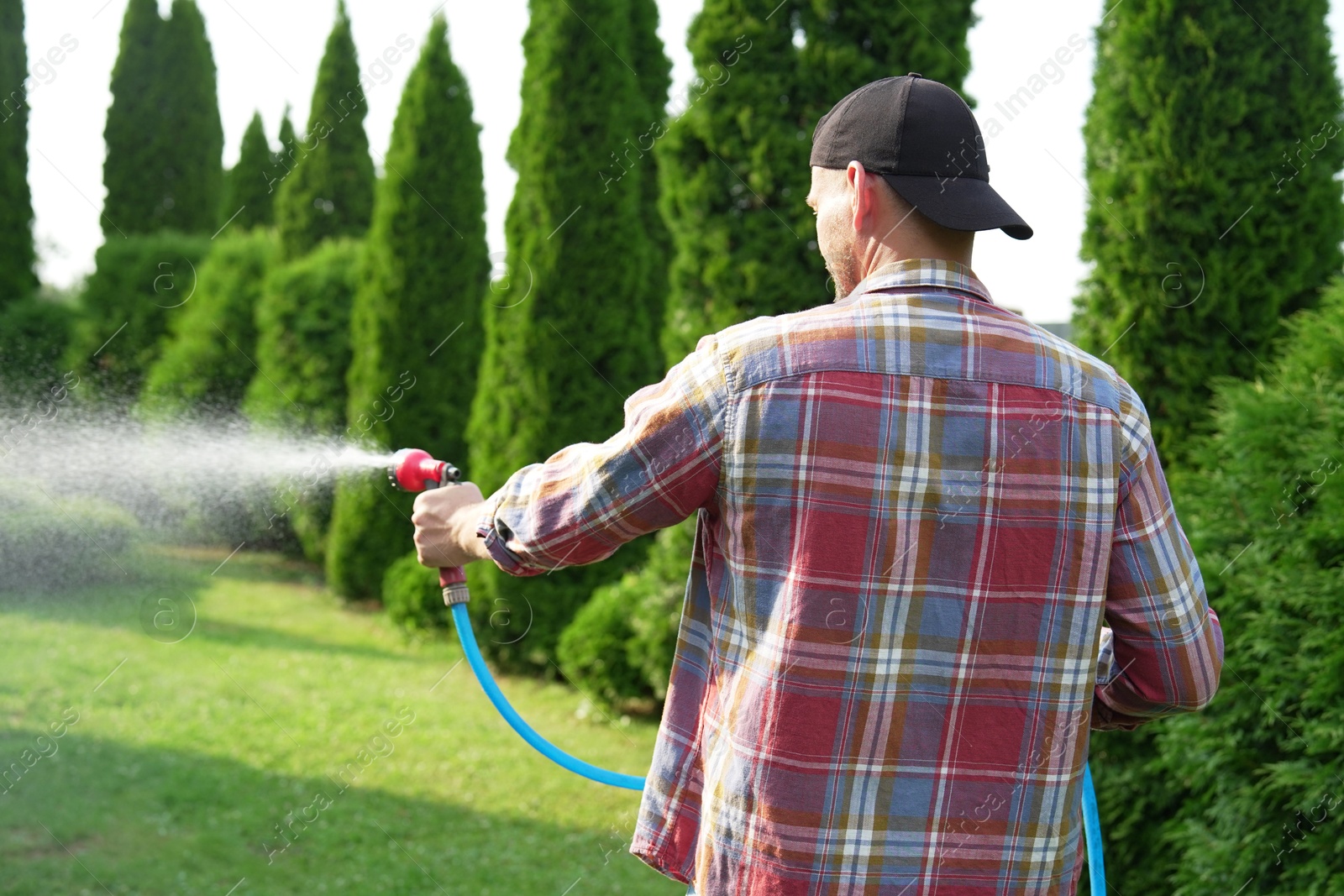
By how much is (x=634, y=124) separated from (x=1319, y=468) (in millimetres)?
6002

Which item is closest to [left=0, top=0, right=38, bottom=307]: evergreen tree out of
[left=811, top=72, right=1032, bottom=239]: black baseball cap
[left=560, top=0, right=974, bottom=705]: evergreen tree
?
[left=560, top=0, right=974, bottom=705]: evergreen tree

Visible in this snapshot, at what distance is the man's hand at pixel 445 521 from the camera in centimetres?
195

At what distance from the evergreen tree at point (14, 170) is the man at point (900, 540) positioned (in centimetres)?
1532

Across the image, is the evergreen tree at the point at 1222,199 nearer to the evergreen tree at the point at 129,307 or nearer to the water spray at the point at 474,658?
the water spray at the point at 474,658

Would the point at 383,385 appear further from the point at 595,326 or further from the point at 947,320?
the point at 947,320

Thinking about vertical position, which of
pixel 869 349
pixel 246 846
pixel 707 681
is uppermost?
pixel 869 349

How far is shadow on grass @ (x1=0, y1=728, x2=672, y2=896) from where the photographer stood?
4.60 metres

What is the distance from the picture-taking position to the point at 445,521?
Answer: 1.99 metres

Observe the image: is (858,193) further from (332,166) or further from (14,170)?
(14,170)

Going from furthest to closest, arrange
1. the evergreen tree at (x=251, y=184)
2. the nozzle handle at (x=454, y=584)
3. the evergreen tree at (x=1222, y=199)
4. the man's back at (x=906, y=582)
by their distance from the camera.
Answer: the evergreen tree at (x=251, y=184)
the evergreen tree at (x=1222, y=199)
the nozzle handle at (x=454, y=584)
the man's back at (x=906, y=582)

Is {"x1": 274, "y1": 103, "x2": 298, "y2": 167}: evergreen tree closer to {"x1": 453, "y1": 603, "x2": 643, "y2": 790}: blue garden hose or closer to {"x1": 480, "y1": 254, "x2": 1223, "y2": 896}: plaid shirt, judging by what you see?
{"x1": 453, "y1": 603, "x2": 643, "y2": 790}: blue garden hose

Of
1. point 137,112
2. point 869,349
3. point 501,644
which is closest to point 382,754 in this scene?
point 501,644

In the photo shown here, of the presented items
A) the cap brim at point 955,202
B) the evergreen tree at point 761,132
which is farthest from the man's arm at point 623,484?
the evergreen tree at point 761,132

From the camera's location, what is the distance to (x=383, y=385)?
33.8ft
